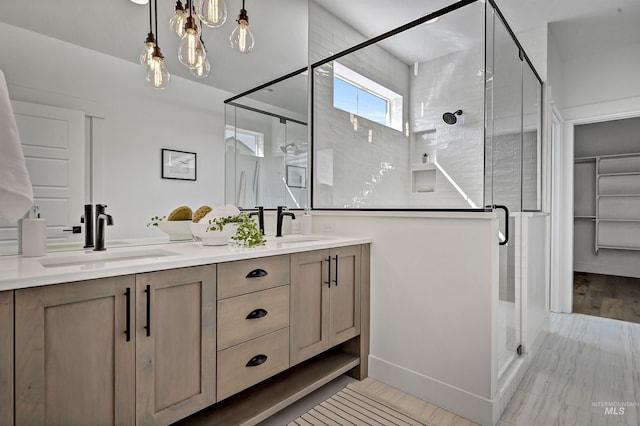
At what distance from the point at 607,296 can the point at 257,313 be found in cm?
462

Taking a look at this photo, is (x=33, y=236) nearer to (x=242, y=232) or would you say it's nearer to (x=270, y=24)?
(x=242, y=232)

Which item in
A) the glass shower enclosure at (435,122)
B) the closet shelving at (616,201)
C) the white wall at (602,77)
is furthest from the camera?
the closet shelving at (616,201)

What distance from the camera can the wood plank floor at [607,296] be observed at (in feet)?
11.3

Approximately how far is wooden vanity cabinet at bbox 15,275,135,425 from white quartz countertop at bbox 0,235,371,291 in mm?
35

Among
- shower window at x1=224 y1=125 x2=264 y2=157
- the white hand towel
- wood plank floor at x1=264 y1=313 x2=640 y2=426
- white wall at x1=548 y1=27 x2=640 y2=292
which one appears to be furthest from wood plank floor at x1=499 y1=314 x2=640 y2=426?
the white hand towel

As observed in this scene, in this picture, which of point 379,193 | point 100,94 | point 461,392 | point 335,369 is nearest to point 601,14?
point 379,193

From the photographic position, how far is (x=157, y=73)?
160 centimetres

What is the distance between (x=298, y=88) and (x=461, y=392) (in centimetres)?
224

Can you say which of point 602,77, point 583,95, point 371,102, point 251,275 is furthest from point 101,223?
point 602,77

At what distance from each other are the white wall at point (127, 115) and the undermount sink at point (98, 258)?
83mm

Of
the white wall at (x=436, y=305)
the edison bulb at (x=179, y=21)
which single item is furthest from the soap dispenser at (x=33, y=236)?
the white wall at (x=436, y=305)

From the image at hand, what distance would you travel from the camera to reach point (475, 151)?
227 centimetres

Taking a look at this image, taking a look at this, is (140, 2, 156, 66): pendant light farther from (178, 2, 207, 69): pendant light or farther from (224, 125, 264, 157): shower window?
(224, 125, 264, 157): shower window

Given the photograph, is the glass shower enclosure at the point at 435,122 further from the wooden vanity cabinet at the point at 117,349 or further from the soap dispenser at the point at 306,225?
the wooden vanity cabinet at the point at 117,349
